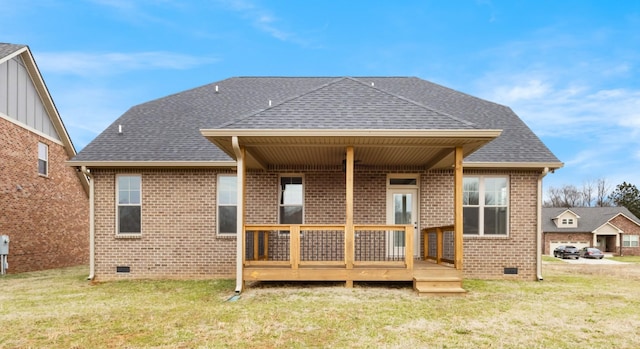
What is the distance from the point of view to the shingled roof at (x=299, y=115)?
7668mm

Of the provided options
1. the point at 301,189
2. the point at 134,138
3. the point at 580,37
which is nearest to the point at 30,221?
the point at 134,138

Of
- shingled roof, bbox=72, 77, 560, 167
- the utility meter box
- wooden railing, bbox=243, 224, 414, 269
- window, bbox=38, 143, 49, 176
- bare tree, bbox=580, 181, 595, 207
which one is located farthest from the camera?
bare tree, bbox=580, 181, 595, 207

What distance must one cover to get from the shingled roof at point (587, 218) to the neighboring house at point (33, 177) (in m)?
40.2

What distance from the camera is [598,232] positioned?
1610 inches

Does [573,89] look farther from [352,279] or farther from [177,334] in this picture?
[177,334]

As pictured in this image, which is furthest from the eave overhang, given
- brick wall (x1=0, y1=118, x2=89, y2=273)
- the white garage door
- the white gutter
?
the white garage door

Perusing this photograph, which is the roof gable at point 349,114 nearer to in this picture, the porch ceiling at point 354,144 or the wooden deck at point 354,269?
the porch ceiling at point 354,144

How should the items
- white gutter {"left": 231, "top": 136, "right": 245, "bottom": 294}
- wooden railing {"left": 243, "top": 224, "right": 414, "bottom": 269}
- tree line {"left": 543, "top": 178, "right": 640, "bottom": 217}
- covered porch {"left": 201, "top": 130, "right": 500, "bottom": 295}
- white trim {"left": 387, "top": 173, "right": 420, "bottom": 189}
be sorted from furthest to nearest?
tree line {"left": 543, "top": 178, "right": 640, "bottom": 217} → white trim {"left": 387, "top": 173, "right": 420, "bottom": 189} → wooden railing {"left": 243, "top": 224, "right": 414, "bottom": 269} → white gutter {"left": 231, "top": 136, "right": 245, "bottom": 294} → covered porch {"left": 201, "top": 130, "right": 500, "bottom": 295}

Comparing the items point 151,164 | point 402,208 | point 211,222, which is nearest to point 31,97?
point 151,164

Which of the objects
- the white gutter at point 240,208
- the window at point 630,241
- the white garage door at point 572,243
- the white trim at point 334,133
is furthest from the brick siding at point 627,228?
the white gutter at point 240,208

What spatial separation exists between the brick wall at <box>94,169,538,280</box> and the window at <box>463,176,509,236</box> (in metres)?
0.18

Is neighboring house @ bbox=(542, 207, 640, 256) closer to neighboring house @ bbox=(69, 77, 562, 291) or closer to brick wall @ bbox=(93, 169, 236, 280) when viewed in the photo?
neighboring house @ bbox=(69, 77, 562, 291)

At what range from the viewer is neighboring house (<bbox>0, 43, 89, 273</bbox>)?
42.8ft

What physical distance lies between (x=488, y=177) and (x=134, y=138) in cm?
913
